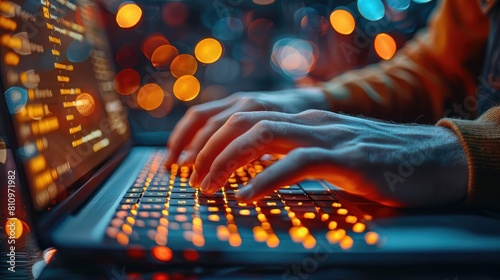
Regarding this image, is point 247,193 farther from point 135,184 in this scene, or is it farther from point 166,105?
point 166,105

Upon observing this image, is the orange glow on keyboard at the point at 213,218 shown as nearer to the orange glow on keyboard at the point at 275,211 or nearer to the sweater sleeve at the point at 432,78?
the orange glow on keyboard at the point at 275,211

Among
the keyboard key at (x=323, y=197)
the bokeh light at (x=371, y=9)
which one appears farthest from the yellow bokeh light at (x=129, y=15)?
the keyboard key at (x=323, y=197)

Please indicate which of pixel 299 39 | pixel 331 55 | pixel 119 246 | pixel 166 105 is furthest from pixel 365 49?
pixel 119 246

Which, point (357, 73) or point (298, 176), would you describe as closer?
point (298, 176)

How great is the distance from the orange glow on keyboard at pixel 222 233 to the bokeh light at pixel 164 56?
1153mm

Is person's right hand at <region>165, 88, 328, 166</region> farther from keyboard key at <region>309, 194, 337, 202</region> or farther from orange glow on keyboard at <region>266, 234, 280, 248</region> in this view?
orange glow on keyboard at <region>266, 234, 280, 248</region>

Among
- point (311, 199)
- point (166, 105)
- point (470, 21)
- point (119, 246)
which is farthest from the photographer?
point (166, 105)

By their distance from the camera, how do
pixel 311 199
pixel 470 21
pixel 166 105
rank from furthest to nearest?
pixel 166 105, pixel 470 21, pixel 311 199

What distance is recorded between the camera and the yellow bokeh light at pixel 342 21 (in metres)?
1.54

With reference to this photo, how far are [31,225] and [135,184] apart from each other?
22 cm

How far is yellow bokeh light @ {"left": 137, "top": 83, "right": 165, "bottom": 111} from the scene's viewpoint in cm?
142

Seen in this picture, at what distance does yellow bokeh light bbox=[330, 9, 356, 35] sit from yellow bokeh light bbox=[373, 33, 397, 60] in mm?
90

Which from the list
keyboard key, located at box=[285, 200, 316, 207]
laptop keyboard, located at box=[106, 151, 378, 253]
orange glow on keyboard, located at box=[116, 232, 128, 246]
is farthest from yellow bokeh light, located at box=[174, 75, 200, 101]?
orange glow on keyboard, located at box=[116, 232, 128, 246]

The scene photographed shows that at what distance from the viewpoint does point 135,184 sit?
23.7 inches
